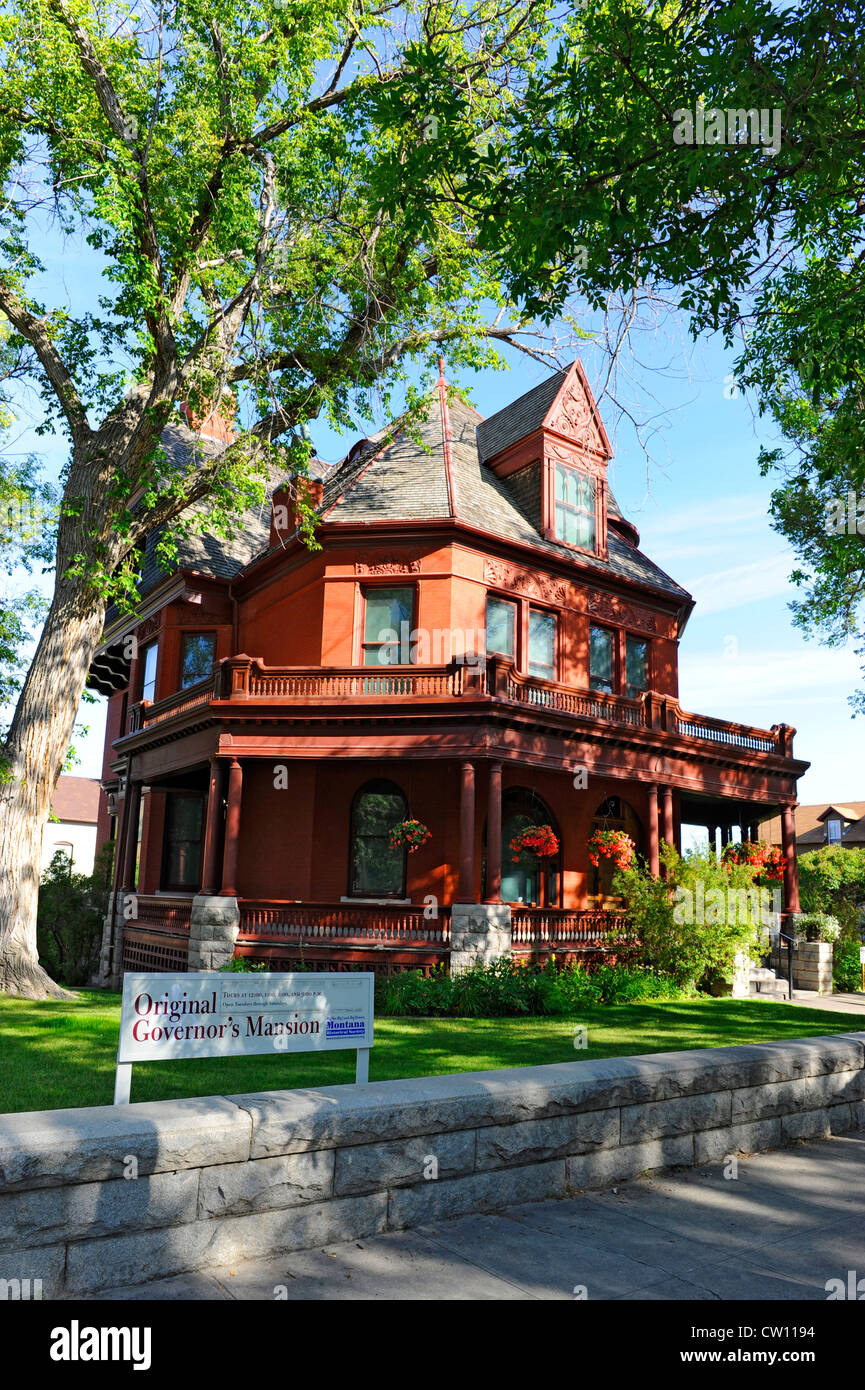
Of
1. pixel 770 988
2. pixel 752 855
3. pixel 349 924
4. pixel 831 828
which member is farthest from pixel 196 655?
pixel 831 828

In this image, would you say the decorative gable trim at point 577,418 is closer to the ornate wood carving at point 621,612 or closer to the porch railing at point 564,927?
the ornate wood carving at point 621,612

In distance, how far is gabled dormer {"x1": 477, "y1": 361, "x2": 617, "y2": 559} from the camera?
71.5 ft

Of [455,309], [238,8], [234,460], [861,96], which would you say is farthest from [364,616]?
[861,96]

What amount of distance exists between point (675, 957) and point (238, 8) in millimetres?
17490

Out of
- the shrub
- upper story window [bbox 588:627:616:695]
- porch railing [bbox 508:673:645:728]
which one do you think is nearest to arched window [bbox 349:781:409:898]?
porch railing [bbox 508:673:645:728]

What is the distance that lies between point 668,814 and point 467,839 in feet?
19.8

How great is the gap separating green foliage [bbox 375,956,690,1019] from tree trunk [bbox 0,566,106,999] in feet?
16.6

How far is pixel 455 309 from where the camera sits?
1808cm

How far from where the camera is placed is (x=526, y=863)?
20.1 metres

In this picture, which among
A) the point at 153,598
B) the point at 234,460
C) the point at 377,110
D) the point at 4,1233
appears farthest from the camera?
the point at 153,598

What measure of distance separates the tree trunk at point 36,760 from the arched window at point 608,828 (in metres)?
12.0

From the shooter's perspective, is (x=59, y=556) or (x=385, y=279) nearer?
(x=59, y=556)

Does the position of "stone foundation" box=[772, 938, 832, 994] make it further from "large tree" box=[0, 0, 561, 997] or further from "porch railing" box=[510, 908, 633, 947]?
"large tree" box=[0, 0, 561, 997]
